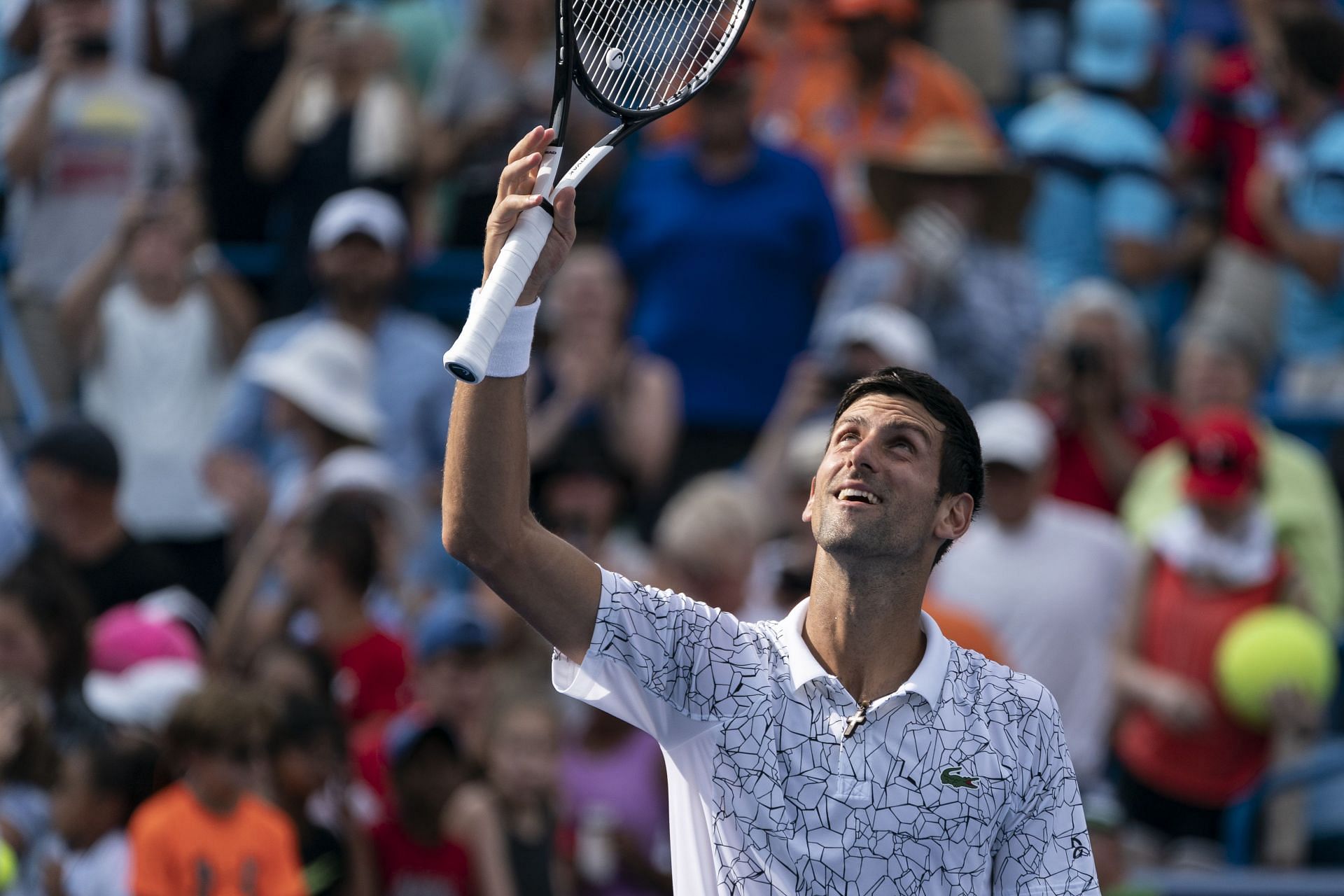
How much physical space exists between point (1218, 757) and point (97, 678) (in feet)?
11.1

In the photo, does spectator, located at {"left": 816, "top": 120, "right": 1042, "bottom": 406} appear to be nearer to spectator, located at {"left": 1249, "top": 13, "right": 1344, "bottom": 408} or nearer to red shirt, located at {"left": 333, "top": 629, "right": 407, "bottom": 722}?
spectator, located at {"left": 1249, "top": 13, "right": 1344, "bottom": 408}

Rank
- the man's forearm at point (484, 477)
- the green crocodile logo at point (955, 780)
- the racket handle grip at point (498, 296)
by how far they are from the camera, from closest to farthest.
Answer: the racket handle grip at point (498, 296) < the man's forearm at point (484, 477) < the green crocodile logo at point (955, 780)

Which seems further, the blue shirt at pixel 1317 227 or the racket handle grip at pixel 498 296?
the blue shirt at pixel 1317 227

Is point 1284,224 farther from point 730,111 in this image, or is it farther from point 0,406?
point 0,406

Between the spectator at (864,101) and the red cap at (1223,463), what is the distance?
1.94 meters

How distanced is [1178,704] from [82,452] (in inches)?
134

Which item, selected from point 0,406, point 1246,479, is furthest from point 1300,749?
point 0,406

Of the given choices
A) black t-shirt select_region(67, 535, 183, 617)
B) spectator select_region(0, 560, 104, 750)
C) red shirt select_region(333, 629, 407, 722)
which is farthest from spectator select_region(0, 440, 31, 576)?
red shirt select_region(333, 629, 407, 722)

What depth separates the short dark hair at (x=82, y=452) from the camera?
21.7 ft

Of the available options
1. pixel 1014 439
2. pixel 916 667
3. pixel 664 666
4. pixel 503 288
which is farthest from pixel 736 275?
pixel 503 288

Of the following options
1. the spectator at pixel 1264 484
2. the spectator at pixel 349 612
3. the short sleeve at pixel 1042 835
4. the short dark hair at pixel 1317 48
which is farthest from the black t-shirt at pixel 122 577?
the short dark hair at pixel 1317 48

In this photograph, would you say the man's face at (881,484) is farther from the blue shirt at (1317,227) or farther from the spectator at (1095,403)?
the blue shirt at (1317,227)

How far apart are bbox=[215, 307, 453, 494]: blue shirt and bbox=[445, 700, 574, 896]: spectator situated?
1729 mm

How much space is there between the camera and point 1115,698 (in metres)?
7.05
